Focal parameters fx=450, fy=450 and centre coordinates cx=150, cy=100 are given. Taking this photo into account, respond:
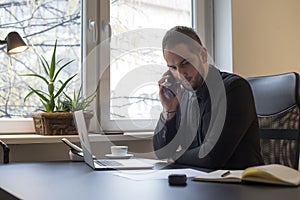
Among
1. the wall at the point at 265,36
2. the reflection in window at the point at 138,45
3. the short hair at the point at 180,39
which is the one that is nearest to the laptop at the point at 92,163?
the short hair at the point at 180,39

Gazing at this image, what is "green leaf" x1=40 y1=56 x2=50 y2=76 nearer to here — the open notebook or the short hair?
the short hair

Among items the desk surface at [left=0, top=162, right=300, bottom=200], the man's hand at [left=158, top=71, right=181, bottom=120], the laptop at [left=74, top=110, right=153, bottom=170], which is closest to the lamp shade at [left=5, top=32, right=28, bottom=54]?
the laptop at [left=74, top=110, right=153, bottom=170]

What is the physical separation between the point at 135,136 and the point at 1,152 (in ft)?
2.25

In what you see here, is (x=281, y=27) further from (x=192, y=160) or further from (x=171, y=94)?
(x=192, y=160)

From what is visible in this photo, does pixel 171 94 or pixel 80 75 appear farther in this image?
pixel 80 75

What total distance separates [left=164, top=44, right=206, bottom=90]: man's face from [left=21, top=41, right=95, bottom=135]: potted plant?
2.07 ft

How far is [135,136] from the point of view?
2422 millimetres

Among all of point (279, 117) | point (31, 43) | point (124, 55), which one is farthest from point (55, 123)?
point (279, 117)

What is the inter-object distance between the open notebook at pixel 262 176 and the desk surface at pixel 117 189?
3 centimetres

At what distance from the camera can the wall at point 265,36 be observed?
8.92ft

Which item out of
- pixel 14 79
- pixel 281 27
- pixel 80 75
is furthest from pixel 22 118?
pixel 281 27

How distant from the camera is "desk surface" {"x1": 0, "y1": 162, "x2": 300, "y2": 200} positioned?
3.06 ft

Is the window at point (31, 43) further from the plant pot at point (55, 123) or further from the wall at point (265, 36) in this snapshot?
the wall at point (265, 36)

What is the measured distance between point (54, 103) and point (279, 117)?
44.9 inches
